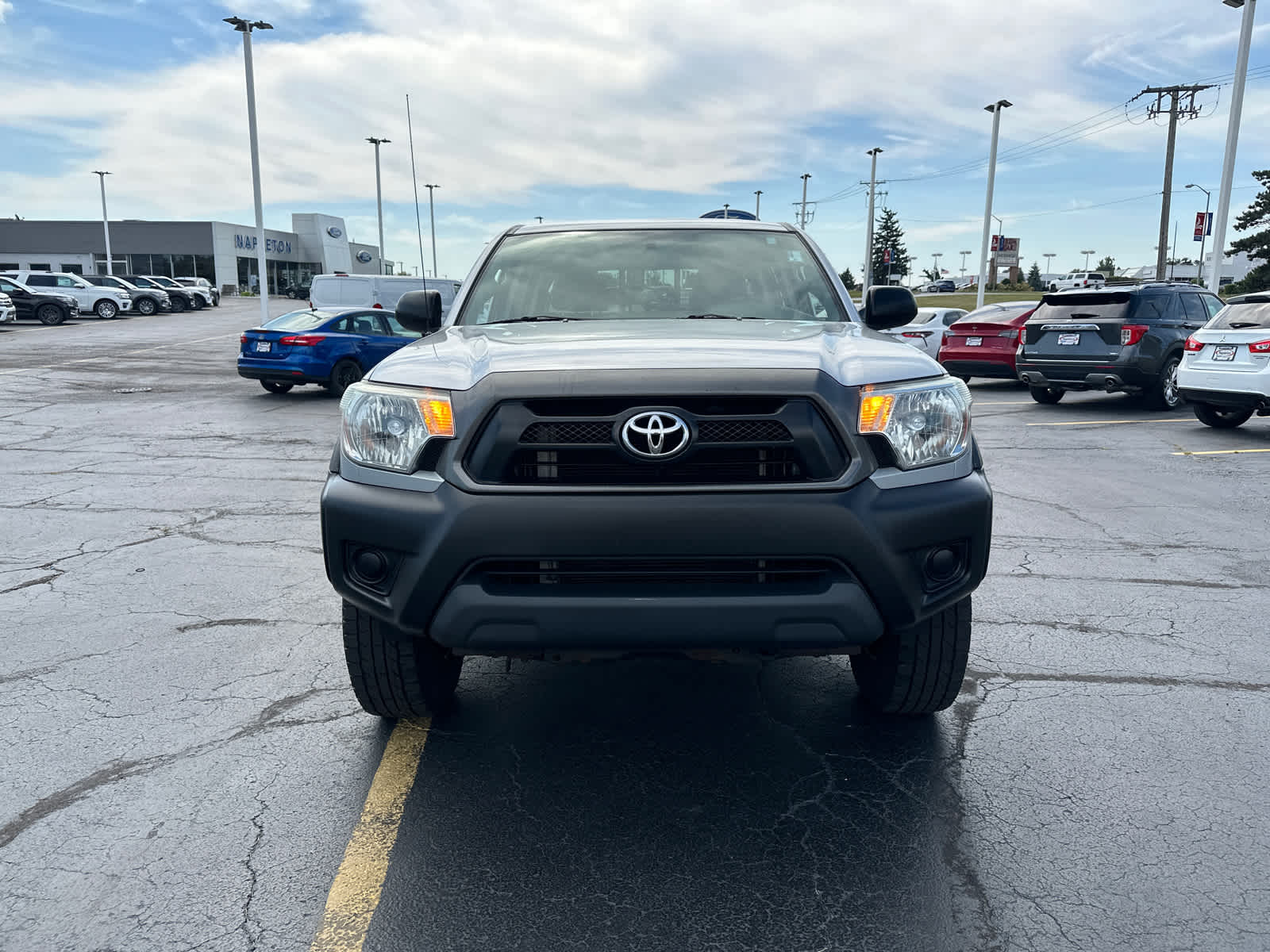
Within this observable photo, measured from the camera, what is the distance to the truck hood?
2863mm

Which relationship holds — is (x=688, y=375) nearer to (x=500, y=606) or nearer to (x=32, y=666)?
(x=500, y=606)

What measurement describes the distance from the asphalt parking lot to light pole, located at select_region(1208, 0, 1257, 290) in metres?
22.2

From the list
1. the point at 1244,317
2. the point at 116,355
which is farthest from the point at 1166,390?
the point at 116,355

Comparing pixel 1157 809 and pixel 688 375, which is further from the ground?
pixel 688 375

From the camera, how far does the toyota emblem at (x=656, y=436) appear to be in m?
2.71

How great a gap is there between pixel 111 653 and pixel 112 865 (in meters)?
1.87

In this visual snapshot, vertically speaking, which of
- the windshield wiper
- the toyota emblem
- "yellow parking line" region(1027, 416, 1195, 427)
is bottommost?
"yellow parking line" region(1027, 416, 1195, 427)

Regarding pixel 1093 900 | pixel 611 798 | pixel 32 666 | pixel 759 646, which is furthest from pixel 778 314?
pixel 32 666

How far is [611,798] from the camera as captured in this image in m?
3.03

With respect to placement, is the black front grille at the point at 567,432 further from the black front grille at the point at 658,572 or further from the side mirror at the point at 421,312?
the side mirror at the point at 421,312

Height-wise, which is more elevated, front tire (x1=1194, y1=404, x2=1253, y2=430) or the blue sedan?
the blue sedan

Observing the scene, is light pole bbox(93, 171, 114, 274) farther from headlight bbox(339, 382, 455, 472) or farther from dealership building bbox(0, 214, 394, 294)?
headlight bbox(339, 382, 455, 472)

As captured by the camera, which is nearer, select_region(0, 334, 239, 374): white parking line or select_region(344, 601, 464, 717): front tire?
select_region(344, 601, 464, 717): front tire

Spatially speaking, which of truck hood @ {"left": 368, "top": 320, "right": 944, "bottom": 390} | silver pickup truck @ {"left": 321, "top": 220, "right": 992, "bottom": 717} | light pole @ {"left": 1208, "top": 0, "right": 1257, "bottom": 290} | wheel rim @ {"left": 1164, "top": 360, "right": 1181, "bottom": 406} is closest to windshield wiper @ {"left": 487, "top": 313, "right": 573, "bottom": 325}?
truck hood @ {"left": 368, "top": 320, "right": 944, "bottom": 390}
